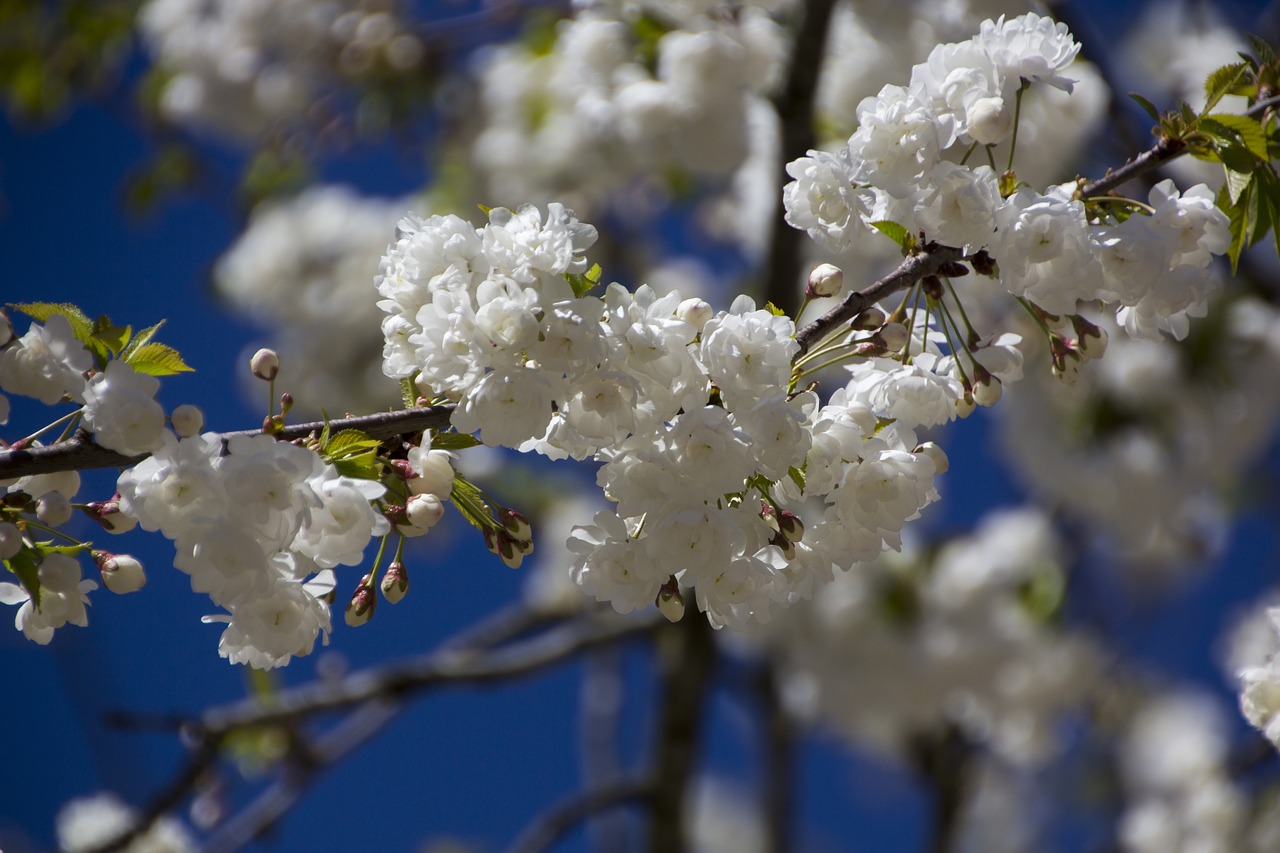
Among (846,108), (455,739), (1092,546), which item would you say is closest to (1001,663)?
(1092,546)

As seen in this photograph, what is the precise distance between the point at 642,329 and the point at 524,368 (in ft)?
0.37

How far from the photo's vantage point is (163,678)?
6.76 m

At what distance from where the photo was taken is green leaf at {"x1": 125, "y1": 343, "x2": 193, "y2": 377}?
110cm

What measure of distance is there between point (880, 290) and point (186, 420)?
2.25ft

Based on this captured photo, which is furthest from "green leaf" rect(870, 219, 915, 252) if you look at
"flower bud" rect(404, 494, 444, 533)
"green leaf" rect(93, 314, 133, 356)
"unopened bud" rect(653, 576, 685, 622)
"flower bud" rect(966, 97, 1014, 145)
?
"green leaf" rect(93, 314, 133, 356)

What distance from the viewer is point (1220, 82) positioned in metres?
1.19

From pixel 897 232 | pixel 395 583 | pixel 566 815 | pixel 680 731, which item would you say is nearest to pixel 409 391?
pixel 395 583

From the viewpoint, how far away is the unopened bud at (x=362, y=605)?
1.12m

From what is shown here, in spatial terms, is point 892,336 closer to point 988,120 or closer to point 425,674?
point 988,120

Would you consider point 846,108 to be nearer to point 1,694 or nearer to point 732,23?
point 732,23

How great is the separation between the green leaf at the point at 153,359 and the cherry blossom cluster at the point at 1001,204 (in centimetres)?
65

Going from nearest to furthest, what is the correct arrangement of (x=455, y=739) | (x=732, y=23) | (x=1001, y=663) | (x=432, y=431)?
(x=432, y=431) → (x=732, y=23) → (x=1001, y=663) → (x=455, y=739)

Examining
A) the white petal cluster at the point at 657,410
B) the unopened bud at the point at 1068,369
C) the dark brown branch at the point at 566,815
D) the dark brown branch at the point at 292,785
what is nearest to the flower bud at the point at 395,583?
the white petal cluster at the point at 657,410

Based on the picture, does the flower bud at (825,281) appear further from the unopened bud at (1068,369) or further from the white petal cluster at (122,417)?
the white petal cluster at (122,417)
